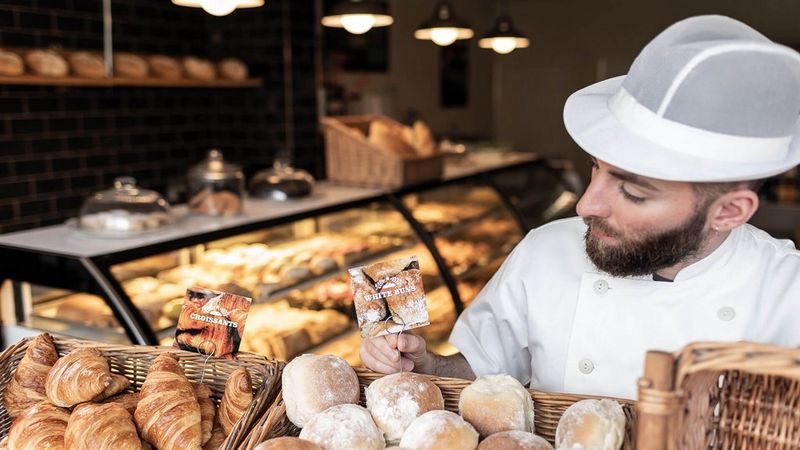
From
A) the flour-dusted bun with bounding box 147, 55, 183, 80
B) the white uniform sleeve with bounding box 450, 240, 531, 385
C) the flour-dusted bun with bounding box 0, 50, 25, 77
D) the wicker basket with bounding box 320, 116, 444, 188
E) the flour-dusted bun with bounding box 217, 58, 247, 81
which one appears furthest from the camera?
the flour-dusted bun with bounding box 217, 58, 247, 81

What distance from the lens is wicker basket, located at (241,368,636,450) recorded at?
1.17 m

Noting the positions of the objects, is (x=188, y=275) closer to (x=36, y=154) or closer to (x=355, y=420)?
(x=355, y=420)

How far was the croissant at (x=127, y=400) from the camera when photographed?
1.33 m

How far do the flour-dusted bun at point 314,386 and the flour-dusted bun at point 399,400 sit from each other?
47 mm

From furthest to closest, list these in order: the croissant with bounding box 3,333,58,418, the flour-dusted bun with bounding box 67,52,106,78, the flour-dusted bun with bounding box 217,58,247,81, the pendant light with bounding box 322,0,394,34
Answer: the flour-dusted bun with bounding box 217,58,247,81 < the flour-dusted bun with bounding box 67,52,106,78 < the pendant light with bounding box 322,0,394,34 < the croissant with bounding box 3,333,58,418

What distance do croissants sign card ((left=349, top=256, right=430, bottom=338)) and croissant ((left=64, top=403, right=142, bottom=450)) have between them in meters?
0.45

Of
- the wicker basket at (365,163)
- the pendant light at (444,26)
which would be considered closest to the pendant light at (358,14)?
the wicker basket at (365,163)

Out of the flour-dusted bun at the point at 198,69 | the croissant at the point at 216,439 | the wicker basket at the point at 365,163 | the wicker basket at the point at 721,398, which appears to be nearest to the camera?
the wicker basket at the point at 721,398

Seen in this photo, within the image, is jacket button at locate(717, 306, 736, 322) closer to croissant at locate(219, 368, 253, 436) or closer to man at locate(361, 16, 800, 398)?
man at locate(361, 16, 800, 398)

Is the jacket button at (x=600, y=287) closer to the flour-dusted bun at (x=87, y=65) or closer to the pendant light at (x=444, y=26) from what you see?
the pendant light at (x=444, y=26)

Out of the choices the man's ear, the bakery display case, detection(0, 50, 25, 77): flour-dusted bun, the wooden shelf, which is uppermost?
detection(0, 50, 25, 77): flour-dusted bun

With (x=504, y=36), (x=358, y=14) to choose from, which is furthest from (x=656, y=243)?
(x=504, y=36)

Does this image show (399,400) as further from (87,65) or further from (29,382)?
(87,65)

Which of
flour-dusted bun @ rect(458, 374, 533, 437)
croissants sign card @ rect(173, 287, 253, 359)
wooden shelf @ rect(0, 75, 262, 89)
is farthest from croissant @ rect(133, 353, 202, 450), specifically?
wooden shelf @ rect(0, 75, 262, 89)
